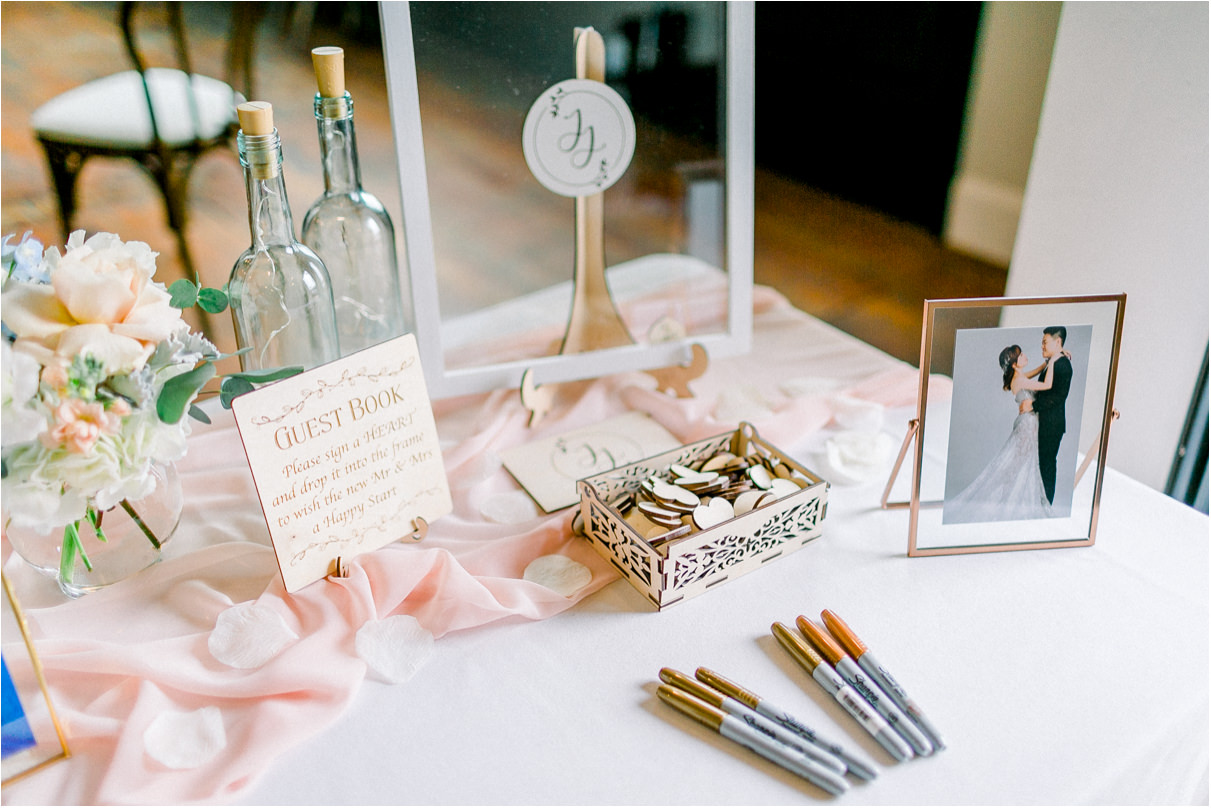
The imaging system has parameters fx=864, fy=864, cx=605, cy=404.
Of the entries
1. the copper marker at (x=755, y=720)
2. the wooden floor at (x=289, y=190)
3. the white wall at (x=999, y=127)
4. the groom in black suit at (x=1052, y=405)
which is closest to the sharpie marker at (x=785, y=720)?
the copper marker at (x=755, y=720)

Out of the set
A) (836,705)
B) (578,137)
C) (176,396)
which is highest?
(578,137)

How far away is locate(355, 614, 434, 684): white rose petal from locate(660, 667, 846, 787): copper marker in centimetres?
21

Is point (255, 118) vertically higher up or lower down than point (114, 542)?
higher up

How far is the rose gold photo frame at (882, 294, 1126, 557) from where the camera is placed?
0.78 metres

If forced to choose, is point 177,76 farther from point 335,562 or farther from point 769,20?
point 769,20

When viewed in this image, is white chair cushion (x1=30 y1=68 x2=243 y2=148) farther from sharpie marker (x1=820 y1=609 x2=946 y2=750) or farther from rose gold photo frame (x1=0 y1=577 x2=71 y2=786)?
sharpie marker (x1=820 y1=609 x2=946 y2=750)

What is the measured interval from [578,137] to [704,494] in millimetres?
430

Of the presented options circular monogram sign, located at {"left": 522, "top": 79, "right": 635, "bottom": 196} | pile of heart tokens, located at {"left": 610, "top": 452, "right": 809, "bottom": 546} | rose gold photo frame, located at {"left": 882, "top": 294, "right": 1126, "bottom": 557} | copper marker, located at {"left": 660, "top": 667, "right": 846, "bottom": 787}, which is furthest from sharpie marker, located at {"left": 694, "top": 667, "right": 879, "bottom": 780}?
circular monogram sign, located at {"left": 522, "top": 79, "right": 635, "bottom": 196}

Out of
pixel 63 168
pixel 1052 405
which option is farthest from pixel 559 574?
pixel 63 168

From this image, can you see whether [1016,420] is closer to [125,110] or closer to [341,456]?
[341,456]

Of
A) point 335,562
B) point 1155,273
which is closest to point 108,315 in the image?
point 335,562

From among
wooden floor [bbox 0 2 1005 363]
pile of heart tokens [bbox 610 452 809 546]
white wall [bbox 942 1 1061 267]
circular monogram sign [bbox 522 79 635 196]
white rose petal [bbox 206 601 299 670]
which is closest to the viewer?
white rose petal [bbox 206 601 299 670]

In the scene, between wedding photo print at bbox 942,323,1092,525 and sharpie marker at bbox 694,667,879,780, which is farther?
wedding photo print at bbox 942,323,1092,525

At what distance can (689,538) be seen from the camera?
2.45 feet
